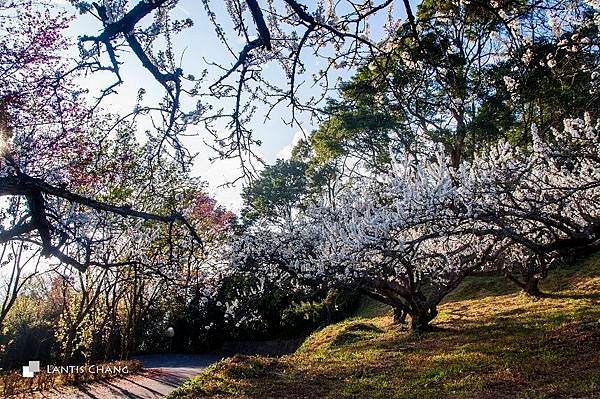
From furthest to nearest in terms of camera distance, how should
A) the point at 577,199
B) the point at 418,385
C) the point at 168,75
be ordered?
the point at 577,199 < the point at 418,385 < the point at 168,75

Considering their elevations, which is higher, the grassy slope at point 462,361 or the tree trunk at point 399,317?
the tree trunk at point 399,317

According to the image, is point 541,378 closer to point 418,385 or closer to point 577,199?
point 418,385

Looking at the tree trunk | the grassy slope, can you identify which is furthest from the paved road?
the tree trunk

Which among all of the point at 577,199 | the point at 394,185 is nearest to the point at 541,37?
the point at 577,199

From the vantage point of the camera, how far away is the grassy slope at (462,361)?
6867mm

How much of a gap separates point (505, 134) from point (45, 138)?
10283 mm

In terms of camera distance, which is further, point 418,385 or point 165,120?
point 418,385

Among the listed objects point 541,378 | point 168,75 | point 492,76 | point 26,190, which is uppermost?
point 492,76

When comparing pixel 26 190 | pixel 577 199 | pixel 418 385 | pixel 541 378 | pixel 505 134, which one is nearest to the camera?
pixel 26 190

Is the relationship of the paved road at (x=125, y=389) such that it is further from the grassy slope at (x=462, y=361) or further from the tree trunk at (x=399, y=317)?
the tree trunk at (x=399, y=317)

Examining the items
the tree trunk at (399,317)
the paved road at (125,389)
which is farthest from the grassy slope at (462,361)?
the paved road at (125,389)

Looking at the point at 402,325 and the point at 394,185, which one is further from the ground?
the point at 394,185

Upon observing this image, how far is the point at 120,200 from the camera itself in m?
13.1

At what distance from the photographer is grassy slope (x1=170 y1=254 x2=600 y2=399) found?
6.87 m
